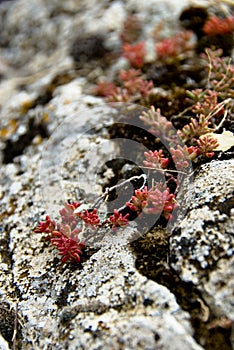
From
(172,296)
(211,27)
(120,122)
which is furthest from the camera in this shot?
(211,27)

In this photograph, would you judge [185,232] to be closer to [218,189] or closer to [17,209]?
[218,189]

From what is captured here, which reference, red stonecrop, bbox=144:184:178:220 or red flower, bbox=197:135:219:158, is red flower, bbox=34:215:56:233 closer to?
red stonecrop, bbox=144:184:178:220

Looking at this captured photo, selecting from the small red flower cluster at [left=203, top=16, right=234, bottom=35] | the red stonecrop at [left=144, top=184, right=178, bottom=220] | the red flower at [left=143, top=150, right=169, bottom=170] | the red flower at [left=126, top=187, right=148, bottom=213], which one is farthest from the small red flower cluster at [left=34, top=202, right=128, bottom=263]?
the small red flower cluster at [left=203, top=16, right=234, bottom=35]

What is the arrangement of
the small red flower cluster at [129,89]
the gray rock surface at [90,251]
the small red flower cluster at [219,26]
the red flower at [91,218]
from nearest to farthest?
1. the gray rock surface at [90,251]
2. the red flower at [91,218]
3. the small red flower cluster at [129,89]
4. the small red flower cluster at [219,26]

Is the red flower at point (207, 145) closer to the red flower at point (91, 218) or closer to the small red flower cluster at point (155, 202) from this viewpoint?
the small red flower cluster at point (155, 202)

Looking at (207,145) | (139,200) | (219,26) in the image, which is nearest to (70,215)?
(139,200)

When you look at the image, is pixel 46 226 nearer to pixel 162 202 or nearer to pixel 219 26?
pixel 162 202

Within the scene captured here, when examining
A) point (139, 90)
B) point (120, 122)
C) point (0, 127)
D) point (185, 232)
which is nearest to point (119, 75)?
point (139, 90)

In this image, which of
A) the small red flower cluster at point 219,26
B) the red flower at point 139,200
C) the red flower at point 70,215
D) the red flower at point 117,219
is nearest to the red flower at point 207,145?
the red flower at point 139,200
